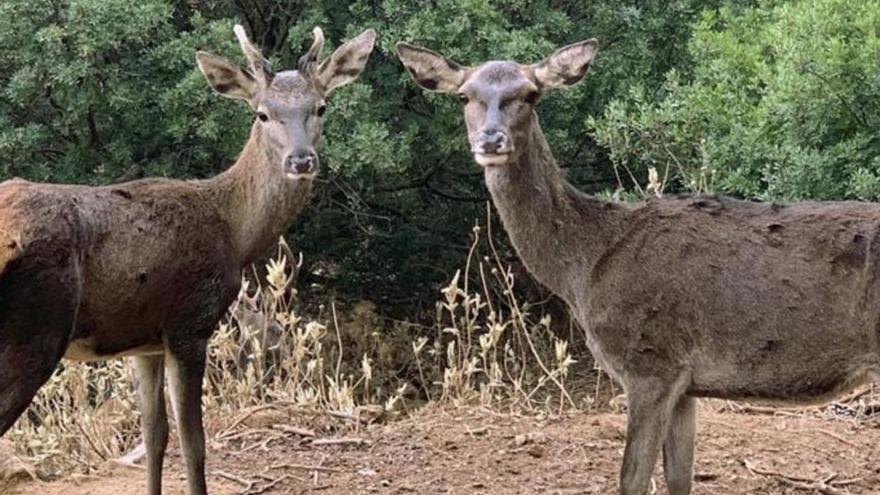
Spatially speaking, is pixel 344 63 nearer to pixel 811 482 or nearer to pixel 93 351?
pixel 93 351

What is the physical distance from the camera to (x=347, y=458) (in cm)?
814

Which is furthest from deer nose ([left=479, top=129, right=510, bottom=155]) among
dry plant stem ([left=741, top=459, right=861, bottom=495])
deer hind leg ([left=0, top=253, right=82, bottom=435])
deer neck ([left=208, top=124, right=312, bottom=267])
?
dry plant stem ([left=741, top=459, right=861, bottom=495])

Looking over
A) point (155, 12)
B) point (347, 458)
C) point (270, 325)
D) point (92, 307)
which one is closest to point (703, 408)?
point (347, 458)

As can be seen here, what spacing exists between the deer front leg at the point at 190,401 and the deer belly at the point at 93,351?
101 mm

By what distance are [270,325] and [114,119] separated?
398 cm

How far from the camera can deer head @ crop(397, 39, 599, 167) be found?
677cm

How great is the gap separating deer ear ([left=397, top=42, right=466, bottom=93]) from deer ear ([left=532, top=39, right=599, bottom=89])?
0.43m

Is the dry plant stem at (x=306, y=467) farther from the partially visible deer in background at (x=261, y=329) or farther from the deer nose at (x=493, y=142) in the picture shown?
the deer nose at (x=493, y=142)

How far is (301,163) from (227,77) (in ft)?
2.93

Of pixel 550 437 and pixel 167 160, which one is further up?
pixel 167 160

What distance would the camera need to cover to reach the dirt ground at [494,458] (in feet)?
25.2

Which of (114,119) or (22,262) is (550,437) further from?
(114,119)

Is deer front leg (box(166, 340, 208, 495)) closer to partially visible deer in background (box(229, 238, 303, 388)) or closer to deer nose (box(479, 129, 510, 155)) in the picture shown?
deer nose (box(479, 129, 510, 155))

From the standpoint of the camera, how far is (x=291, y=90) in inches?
300
